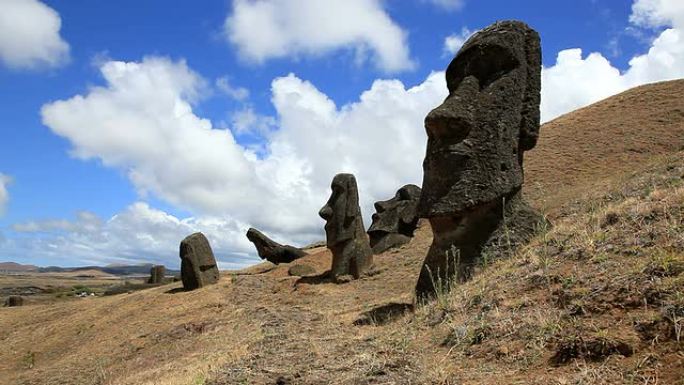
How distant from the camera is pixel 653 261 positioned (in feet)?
17.3

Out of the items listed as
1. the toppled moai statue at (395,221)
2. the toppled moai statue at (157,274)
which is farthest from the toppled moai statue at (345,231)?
the toppled moai statue at (157,274)

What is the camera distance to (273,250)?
82.1ft

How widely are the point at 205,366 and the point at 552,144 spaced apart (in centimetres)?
2334

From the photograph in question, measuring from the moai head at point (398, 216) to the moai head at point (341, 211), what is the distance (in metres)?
4.35

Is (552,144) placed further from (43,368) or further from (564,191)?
(43,368)

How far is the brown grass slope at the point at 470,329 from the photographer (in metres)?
4.38

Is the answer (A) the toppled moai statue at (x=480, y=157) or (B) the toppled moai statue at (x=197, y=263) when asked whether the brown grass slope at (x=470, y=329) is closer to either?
(A) the toppled moai statue at (x=480, y=157)

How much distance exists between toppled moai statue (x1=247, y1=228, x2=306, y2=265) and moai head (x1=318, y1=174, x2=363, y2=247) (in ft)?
24.0

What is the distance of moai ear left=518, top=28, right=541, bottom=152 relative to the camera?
9.91 meters

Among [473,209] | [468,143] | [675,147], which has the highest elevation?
[675,147]

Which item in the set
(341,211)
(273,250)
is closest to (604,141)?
(341,211)

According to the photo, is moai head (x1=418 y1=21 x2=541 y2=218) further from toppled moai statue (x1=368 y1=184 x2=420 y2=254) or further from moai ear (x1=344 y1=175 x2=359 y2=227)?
toppled moai statue (x1=368 y1=184 x2=420 y2=254)

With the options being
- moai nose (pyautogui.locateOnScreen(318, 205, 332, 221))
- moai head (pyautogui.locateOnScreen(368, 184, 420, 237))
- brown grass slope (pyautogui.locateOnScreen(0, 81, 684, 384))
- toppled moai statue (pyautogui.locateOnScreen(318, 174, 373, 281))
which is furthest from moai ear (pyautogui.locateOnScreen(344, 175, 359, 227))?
moai head (pyautogui.locateOnScreen(368, 184, 420, 237))

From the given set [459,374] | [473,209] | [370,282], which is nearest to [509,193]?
[473,209]
